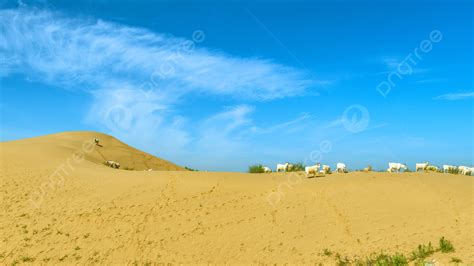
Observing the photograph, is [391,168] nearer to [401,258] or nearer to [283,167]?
[283,167]

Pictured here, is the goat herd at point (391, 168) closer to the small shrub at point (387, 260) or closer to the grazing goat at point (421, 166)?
the grazing goat at point (421, 166)

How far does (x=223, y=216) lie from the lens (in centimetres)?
2055

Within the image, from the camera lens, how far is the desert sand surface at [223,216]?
1691cm

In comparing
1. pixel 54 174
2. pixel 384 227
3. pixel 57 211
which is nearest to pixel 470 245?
pixel 384 227

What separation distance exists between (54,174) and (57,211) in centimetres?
625

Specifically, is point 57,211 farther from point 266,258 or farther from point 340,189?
point 340,189

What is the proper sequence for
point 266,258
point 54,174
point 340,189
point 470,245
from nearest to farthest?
point 470,245 < point 266,258 < point 340,189 < point 54,174

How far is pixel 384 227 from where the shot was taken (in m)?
18.0

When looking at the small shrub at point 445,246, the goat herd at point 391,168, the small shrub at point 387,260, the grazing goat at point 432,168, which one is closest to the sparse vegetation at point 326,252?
the small shrub at point 387,260

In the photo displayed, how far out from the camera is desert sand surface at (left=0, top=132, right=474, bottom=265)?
16906mm

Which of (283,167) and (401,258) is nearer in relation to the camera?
(401,258)

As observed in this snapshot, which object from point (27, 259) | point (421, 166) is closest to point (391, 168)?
point (421, 166)

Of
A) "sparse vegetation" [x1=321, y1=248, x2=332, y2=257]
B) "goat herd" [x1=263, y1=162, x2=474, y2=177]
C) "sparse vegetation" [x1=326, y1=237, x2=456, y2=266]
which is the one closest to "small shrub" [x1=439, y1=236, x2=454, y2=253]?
"sparse vegetation" [x1=326, y1=237, x2=456, y2=266]

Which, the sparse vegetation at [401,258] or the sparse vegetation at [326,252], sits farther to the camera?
the sparse vegetation at [326,252]
